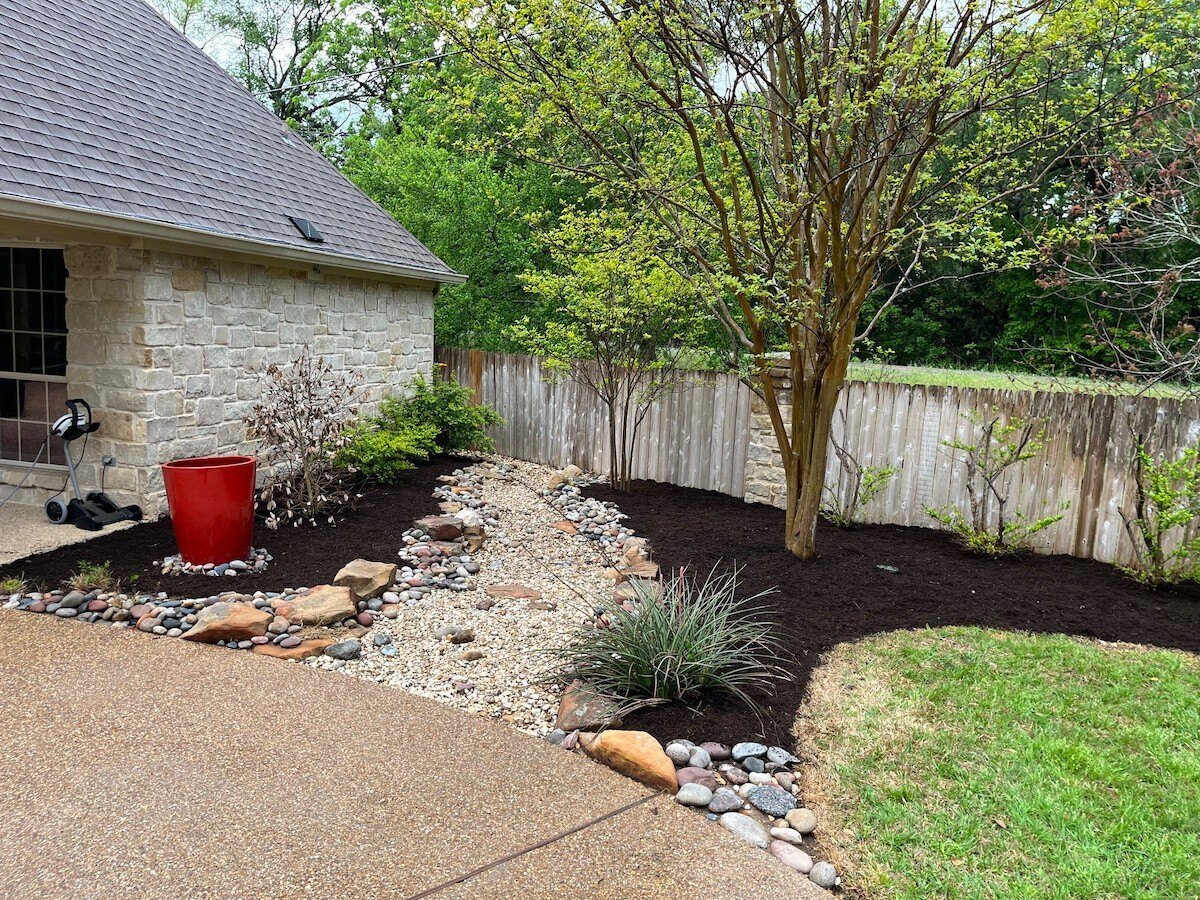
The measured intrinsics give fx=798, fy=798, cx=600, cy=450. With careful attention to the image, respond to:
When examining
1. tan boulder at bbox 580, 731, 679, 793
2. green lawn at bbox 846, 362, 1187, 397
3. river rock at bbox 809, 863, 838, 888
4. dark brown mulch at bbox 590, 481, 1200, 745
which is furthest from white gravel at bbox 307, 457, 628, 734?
green lawn at bbox 846, 362, 1187, 397

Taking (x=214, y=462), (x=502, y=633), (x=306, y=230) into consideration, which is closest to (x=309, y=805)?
(x=502, y=633)

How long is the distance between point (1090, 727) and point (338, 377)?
701 cm

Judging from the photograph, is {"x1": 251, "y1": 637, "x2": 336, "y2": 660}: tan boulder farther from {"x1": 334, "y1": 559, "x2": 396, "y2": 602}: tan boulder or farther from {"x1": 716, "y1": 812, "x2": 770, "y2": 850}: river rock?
{"x1": 716, "y1": 812, "x2": 770, "y2": 850}: river rock

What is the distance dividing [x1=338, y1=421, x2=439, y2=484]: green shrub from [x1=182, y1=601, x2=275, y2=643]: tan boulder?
3.18 meters

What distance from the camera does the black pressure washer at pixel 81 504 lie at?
5.96 m

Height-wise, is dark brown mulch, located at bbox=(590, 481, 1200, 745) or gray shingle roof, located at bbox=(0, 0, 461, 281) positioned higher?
gray shingle roof, located at bbox=(0, 0, 461, 281)

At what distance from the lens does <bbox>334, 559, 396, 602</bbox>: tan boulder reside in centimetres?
495

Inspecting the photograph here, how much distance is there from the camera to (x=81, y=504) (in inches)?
238

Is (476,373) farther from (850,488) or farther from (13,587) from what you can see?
(13,587)

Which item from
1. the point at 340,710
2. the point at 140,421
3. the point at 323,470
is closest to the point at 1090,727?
the point at 340,710

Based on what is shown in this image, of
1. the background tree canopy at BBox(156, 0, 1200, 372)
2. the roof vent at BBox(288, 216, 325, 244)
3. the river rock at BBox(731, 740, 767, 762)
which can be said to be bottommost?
the river rock at BBox(731, 740, 767, 762)

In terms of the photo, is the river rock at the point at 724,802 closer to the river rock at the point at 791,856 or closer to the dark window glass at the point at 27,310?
the river rock at the point at 791,856

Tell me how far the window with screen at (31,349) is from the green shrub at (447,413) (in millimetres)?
3057

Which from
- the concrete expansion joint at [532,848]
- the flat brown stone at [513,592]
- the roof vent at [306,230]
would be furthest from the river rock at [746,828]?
the roof vent at [306,230]
